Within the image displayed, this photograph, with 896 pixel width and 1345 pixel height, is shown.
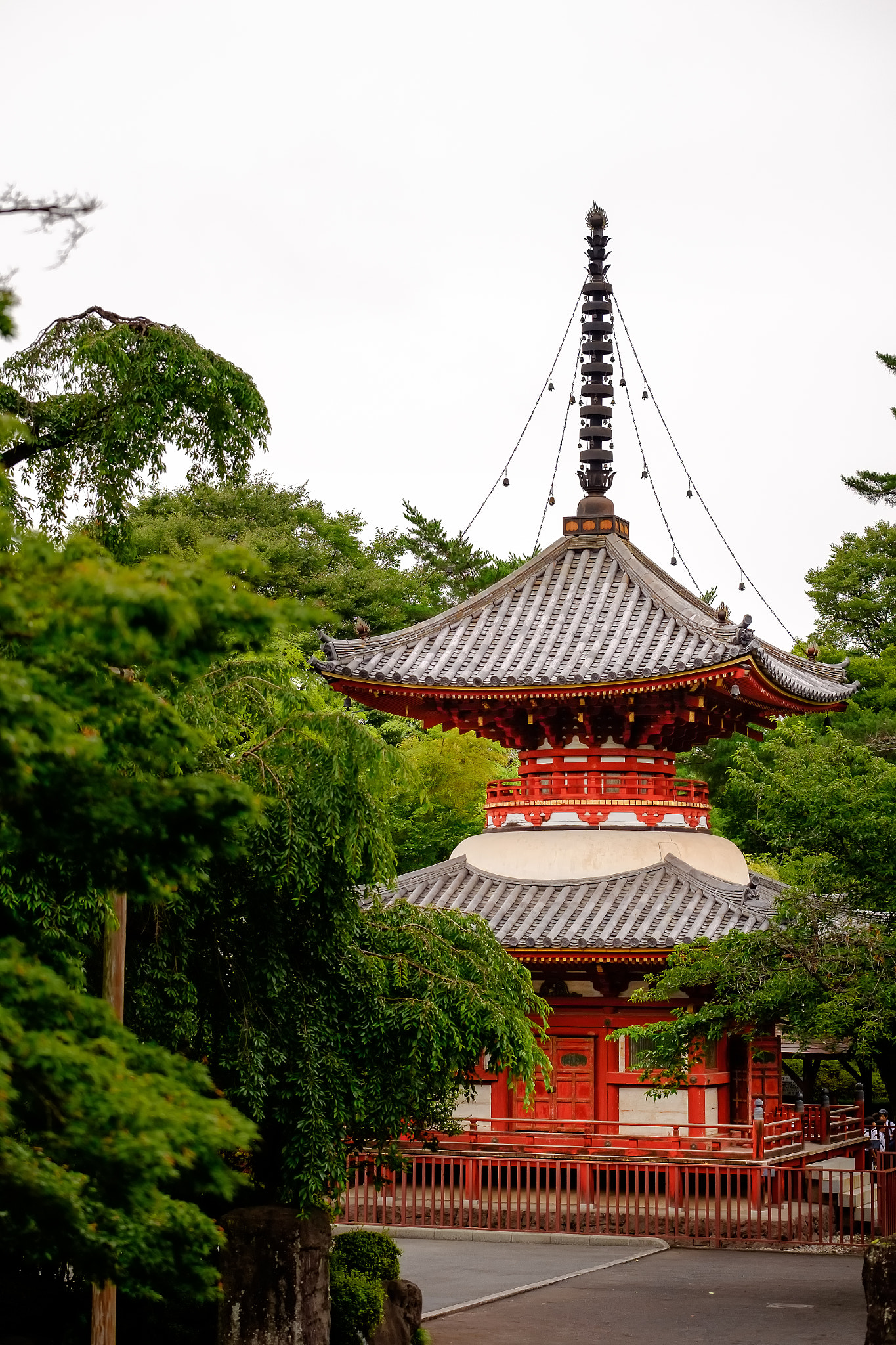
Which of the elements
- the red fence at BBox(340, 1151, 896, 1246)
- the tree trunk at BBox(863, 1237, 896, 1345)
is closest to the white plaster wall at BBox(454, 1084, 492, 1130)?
the red fence at BBox(340, 1151, 896, 1246)

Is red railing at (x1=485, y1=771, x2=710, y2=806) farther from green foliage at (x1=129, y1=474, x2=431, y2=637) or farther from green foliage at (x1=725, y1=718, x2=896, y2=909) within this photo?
green foliage at (x1=129, y1=474, x2=431, y2=637)

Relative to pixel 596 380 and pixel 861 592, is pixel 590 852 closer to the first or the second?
pixel 596 380

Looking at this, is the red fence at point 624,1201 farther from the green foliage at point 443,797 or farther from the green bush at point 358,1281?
the green foliage at point 443,797

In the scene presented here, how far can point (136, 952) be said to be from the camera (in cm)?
1172

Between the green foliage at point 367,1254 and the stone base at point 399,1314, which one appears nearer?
the stone base at point 399,1314

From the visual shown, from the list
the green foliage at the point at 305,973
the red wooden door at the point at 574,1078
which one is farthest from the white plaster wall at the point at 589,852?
the green foliage at the point at 305,973

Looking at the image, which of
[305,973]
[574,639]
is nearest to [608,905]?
[574,639]

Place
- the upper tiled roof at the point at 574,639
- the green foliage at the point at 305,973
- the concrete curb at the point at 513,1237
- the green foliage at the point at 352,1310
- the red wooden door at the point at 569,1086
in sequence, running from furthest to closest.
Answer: the upper tiled roof at the point at 574,639 < the red wooden door at the point at 569,1086 < the concrete curb at the point at 513,1237 < the green foliage at the point at 352,1310 < the green foliage at the point at 305,973

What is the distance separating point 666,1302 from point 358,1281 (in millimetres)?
4456

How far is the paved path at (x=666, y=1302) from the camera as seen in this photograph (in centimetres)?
1464

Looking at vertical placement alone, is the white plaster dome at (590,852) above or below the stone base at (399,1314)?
above

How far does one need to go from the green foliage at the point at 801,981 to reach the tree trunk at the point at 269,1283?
5.35 metres

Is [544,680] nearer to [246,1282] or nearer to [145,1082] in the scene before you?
[246,1282]

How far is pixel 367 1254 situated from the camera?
1383cm
